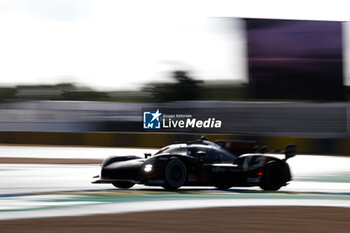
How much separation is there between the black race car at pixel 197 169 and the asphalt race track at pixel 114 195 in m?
0.19

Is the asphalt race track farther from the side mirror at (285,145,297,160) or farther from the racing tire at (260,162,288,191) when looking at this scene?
the side mirror at (285,145,297,160)

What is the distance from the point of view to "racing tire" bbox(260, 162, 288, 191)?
11836mm

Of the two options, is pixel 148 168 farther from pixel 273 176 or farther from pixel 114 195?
pixel 273 176

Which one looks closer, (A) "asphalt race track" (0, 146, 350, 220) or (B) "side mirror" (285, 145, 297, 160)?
(A) "asphalt race track" (0, 146, 350, 220)

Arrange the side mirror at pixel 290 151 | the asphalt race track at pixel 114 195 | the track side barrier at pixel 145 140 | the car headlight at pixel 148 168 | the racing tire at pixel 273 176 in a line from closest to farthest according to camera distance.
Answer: the asphalt race track at pixel 114 195 < the car headlight at pixel 148 168 < the racing tire at pixel 273 176 < the side mirror at pixel 290 151 < the track side barrier at pixel 145 140

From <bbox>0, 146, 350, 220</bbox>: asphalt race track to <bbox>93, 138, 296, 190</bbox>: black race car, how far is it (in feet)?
0.62

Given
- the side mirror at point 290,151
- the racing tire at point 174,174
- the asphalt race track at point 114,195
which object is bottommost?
the asphalt race track at point 114,195

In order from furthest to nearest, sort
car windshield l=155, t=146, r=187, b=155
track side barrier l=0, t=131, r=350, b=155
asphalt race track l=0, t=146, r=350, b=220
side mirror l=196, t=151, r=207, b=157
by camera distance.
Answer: track side barrier l=0, t=131, r=350, b=155, car windshield l=155, t=146, r=187, b=155, side mirror l=196, t=151, r=207, b=157, asphalt race track l=0, t=146, r=350, b=220

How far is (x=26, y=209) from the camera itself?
853 centimetres

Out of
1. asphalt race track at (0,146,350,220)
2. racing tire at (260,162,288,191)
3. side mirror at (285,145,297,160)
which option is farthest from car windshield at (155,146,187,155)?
side mirror at (285,145,297,160)

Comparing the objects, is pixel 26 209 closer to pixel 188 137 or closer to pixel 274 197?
pixel 274 197

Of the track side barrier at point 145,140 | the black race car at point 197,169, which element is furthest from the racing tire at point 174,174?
the track side barrier at point 145,140

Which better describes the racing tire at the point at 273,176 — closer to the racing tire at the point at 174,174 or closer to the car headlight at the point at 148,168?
the racing tire at the point at 174,174

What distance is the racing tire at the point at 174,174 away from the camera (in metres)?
11.1
